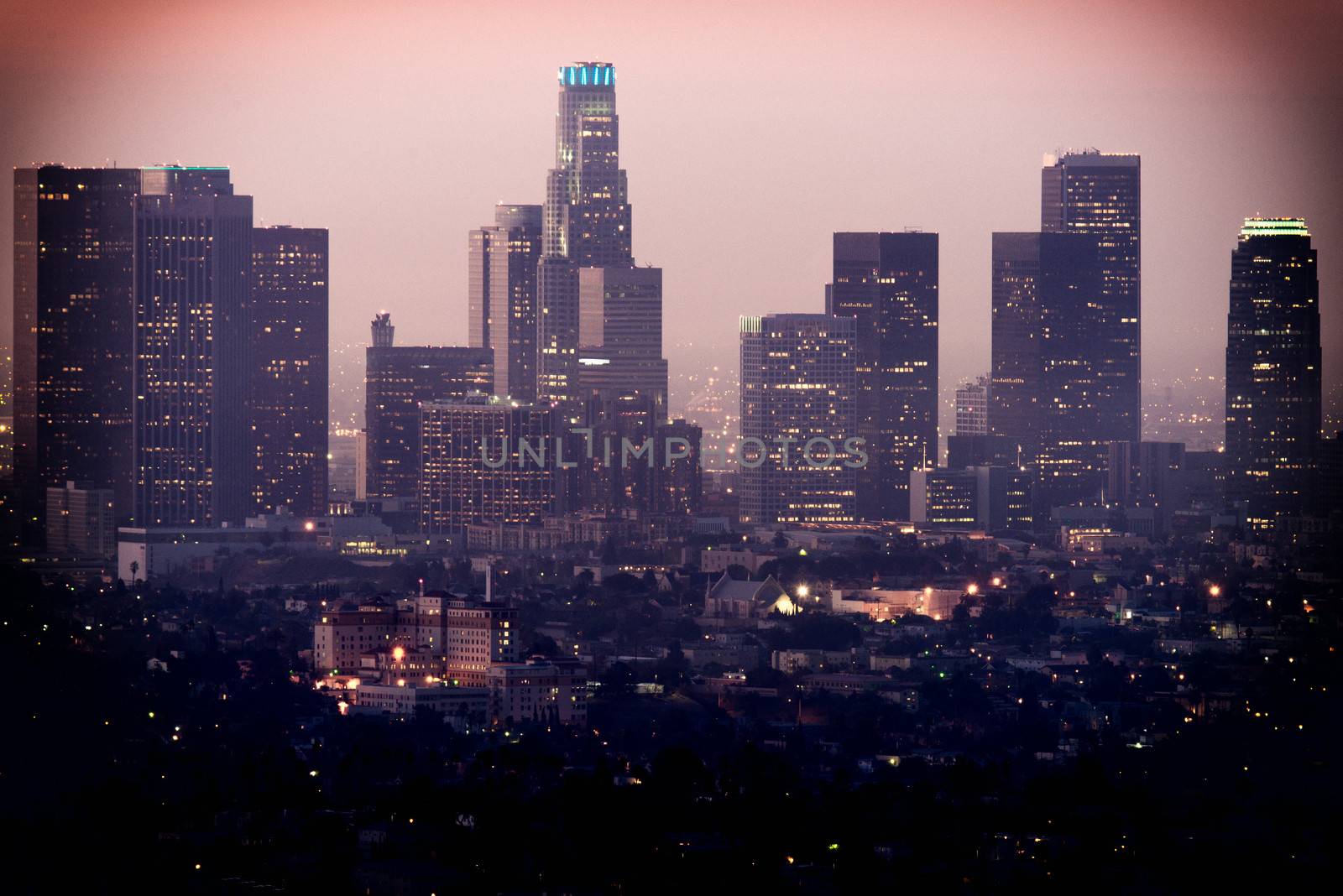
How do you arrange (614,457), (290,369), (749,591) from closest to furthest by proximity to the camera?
(749,591), (290,369), (614,457)

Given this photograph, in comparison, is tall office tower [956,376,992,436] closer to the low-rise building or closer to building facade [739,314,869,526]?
building facade [739,314,869,526]

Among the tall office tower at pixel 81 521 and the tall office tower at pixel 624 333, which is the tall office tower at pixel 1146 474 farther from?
the tall office tower at pixel 81 521

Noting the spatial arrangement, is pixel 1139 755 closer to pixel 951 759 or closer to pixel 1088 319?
pixel 951 759

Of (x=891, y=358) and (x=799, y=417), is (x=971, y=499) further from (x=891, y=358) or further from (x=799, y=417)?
(x=891, y=358)

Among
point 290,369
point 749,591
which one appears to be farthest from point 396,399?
point 749,591

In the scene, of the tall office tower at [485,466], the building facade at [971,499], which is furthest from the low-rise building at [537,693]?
the building facade at [971,499]

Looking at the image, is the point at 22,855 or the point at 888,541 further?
the point at 888,541

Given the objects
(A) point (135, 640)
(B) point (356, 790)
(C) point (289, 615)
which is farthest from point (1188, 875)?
(C) point (289, 615)
